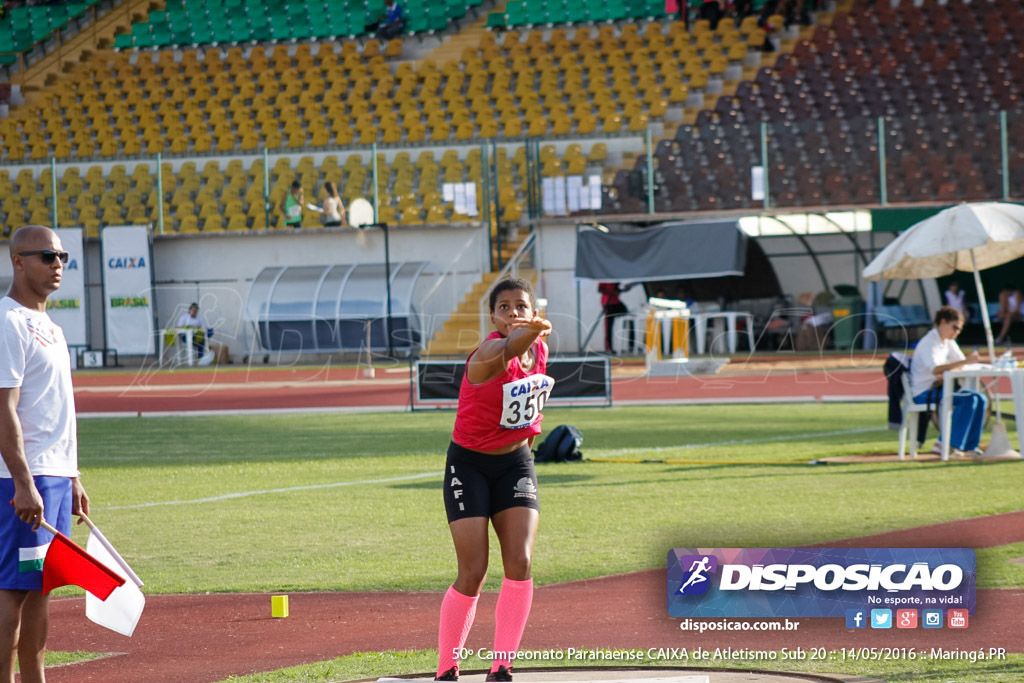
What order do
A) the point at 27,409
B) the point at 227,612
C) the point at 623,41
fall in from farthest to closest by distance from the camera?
the point at 623,41
the point at 227,612
the point at 27,409

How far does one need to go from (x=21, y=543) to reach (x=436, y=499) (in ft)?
23.1

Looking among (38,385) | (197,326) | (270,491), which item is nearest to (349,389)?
(197,326)

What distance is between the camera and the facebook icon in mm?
5754

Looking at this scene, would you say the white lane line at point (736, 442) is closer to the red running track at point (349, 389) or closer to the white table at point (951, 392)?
the white table at point (951, 392)

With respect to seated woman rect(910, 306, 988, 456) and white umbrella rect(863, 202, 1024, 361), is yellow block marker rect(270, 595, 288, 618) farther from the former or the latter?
white umbrella rect(863, 202, 1024, 361)

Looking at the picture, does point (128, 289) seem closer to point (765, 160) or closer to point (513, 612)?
point (765, 160)

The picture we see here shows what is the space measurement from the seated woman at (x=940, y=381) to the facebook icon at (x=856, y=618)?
9052 millimetres

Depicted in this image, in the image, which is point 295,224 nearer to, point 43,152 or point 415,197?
point 415,197

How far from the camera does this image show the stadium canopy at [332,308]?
34.0 metres


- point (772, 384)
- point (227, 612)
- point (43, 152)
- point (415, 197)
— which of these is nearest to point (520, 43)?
point (415, 197)

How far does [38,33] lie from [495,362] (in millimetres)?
45292

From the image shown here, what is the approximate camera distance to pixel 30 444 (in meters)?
5.46

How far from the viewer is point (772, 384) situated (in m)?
25.3

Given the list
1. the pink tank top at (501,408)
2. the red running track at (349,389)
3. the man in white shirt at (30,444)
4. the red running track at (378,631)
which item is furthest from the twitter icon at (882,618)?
the red running track at (349,389)
